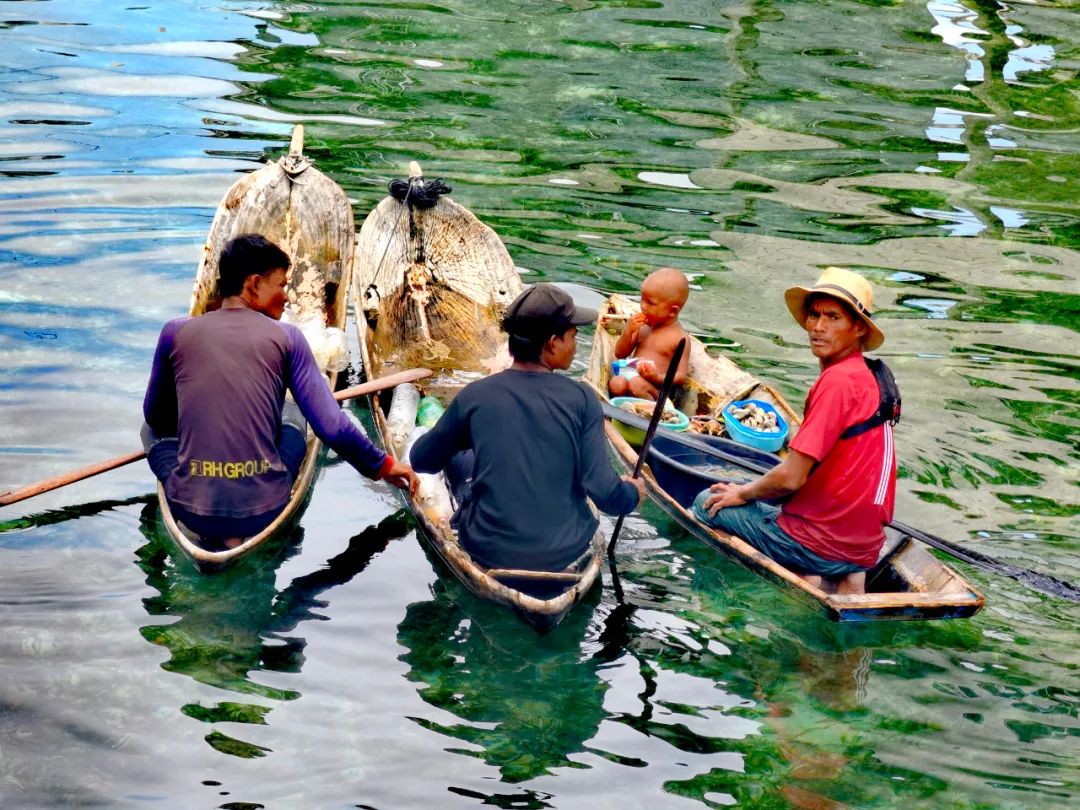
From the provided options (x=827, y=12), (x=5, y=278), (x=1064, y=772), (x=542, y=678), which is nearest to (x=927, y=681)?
(x=1064, y=772)

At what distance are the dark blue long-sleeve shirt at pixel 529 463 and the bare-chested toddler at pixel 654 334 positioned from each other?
2.26 m

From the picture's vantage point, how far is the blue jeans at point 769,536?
6211mm

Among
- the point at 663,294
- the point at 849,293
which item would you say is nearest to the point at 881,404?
the point at 849,293

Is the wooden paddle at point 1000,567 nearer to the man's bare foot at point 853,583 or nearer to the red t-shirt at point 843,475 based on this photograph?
the red t-shirt at point 843,475

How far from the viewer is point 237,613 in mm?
6320

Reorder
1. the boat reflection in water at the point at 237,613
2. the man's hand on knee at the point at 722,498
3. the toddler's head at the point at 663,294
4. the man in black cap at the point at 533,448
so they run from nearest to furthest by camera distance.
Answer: the man in black cap at the point at 533,448, the boat reflection in water at the point at 237,613, the man's hand on knee at the point at 722,498, the toddler's head at the point at 663,294

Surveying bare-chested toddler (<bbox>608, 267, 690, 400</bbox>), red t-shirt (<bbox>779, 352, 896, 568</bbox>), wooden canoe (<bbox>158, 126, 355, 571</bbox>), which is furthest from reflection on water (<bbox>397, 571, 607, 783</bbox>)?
wooden canoe (<bbox>158, 126, 355, 571</bbox>)

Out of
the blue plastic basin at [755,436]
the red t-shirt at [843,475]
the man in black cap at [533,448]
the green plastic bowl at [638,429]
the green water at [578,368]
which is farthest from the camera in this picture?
the green plastic bowl at [638,429]

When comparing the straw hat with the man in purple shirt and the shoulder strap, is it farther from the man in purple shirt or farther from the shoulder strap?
the man in purple shirt

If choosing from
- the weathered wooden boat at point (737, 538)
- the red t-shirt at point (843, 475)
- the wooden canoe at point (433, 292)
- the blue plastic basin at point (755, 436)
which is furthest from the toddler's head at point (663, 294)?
the red t-shirt at point (843, 475)

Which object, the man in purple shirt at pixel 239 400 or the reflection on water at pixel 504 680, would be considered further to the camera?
the man in purple shirt at pixel 239 400

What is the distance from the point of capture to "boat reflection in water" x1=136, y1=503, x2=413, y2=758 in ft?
18.6

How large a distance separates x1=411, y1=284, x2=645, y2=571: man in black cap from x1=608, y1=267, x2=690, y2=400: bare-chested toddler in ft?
7.24

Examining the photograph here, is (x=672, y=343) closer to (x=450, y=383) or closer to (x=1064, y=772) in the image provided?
(x=450, y=383)
